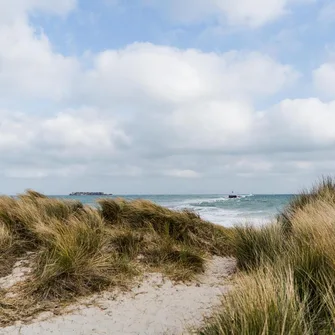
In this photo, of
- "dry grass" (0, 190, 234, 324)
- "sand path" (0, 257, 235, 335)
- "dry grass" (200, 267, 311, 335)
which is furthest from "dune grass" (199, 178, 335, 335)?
"dry grass" (0, 190, 234, 324)

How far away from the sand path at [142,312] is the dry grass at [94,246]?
0.24 m

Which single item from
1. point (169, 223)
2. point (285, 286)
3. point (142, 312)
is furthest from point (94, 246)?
point (285, 286)

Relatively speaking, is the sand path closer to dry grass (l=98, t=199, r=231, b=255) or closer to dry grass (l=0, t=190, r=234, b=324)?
dry grass (l=0, t=190, r=234, b=324)

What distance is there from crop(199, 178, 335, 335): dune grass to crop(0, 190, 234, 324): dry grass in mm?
1200

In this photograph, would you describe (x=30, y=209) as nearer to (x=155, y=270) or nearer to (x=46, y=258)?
(x=46, y=258)

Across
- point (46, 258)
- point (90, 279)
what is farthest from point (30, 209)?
point (90, 279)

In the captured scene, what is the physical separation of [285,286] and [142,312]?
6.27 ft

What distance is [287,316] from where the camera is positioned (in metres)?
2.59

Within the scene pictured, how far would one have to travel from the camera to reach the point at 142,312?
4.33 metres

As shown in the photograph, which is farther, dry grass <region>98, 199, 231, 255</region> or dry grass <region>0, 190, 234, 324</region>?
dry grass <region>98, 199, 231, 255</region>

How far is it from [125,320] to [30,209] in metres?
3.99

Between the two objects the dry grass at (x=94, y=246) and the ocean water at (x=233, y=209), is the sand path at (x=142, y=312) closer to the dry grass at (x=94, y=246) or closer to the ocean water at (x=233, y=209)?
the dry grass at (x=94, y=246)

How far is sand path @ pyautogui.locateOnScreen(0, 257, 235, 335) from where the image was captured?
12.7 feet

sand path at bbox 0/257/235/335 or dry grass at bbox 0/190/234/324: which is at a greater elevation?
dry grass at bbox 0/190/234/324
